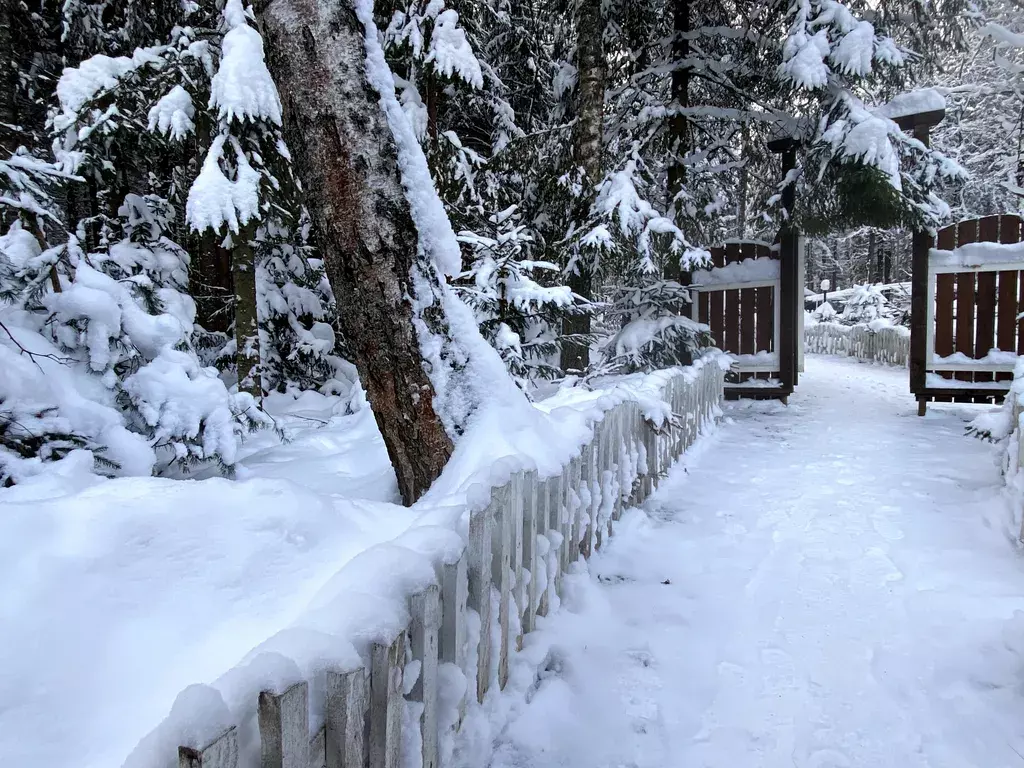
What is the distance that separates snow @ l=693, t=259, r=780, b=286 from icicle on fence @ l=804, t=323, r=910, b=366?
30.9ft

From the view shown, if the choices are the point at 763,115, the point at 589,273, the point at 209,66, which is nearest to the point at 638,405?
the point at 589,273

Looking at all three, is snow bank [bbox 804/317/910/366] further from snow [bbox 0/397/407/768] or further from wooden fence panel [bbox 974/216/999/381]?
snow [bbox 0/397/407/768]

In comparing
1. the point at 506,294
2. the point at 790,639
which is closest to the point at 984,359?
the point at 506,294

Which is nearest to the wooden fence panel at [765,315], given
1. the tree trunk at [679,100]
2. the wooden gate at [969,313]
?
the tree trunk at [679,100]

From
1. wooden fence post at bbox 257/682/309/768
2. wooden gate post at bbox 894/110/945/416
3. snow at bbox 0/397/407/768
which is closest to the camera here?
wooden fence post at bbox 257/682/309/768

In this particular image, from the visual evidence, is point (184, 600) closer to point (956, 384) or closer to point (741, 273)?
point (741, 273)

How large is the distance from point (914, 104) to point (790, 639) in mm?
8331

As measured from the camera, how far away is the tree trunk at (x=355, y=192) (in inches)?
106

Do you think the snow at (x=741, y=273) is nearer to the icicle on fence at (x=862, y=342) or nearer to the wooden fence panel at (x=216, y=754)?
the icicle on fence at (x=862, y=342)

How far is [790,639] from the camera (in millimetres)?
2820

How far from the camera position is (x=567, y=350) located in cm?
886

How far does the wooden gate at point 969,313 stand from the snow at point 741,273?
1957mm

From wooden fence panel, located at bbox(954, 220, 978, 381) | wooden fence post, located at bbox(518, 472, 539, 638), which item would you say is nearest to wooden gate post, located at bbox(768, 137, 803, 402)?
wooden fence panel, located at bbox(954, 220, 978, 381)

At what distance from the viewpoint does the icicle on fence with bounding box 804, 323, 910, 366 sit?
1688 cm
